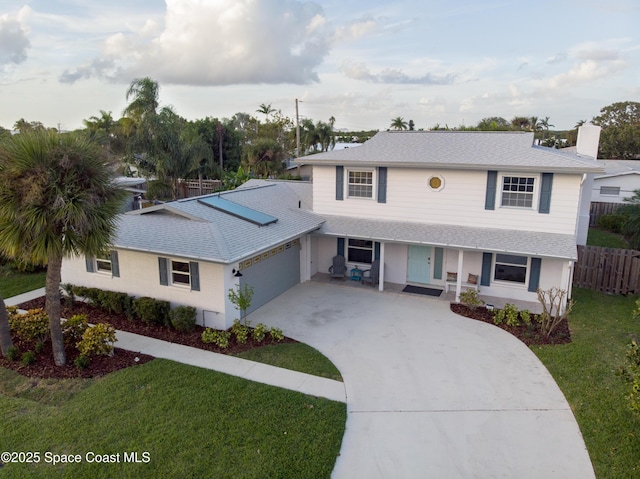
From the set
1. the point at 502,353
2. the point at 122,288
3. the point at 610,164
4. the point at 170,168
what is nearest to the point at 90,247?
the point at 122,288

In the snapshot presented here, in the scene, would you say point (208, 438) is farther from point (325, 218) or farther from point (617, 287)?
point (617, 287)

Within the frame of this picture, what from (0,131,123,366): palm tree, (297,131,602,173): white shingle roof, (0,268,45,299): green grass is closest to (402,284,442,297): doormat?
(297,131,602,173): white shingle roof

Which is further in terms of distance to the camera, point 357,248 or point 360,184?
point 357,248

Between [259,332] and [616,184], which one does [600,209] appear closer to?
[616,184]

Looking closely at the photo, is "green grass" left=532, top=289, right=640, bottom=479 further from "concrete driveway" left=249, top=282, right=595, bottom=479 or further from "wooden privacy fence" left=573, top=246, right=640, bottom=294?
"wooden privacy fence" left=573, top=246, right=640, bottom=294

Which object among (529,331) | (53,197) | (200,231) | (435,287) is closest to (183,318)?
(200,231)

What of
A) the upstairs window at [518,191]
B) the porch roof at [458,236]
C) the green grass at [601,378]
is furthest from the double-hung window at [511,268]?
the green grass at [601,378]
